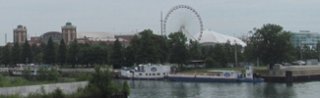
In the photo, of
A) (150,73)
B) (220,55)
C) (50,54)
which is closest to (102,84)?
(150,73)

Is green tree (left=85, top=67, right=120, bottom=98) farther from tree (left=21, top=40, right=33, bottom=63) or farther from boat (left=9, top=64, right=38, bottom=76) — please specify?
tree (left=21, top=40, right=33, bottom=63)

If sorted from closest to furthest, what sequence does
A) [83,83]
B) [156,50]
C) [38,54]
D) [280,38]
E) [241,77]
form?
[83,83] → [241,77] → [280,38] → [156,50] → [38,54]

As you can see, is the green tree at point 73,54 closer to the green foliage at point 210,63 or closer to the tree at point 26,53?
the tree at point 26,53

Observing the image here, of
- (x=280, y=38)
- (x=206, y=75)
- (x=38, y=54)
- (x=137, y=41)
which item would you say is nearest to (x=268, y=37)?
(x=280, y=38)

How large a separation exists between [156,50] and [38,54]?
37.6 m

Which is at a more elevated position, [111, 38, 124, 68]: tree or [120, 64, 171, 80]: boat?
[111, 38, 124, 68]: tree

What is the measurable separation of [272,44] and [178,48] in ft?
55.9

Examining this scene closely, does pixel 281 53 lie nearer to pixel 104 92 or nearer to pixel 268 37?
pixel 268 37

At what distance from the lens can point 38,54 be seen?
13725cm

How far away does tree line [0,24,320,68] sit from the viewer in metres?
99.8

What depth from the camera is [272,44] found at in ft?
326

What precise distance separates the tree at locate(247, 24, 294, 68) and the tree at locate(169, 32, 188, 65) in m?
12.6

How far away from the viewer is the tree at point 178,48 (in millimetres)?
109250

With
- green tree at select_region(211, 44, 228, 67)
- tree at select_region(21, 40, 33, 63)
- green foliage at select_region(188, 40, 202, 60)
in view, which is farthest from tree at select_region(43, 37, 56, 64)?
green tree at select_region(211, 44, 228, 67)
